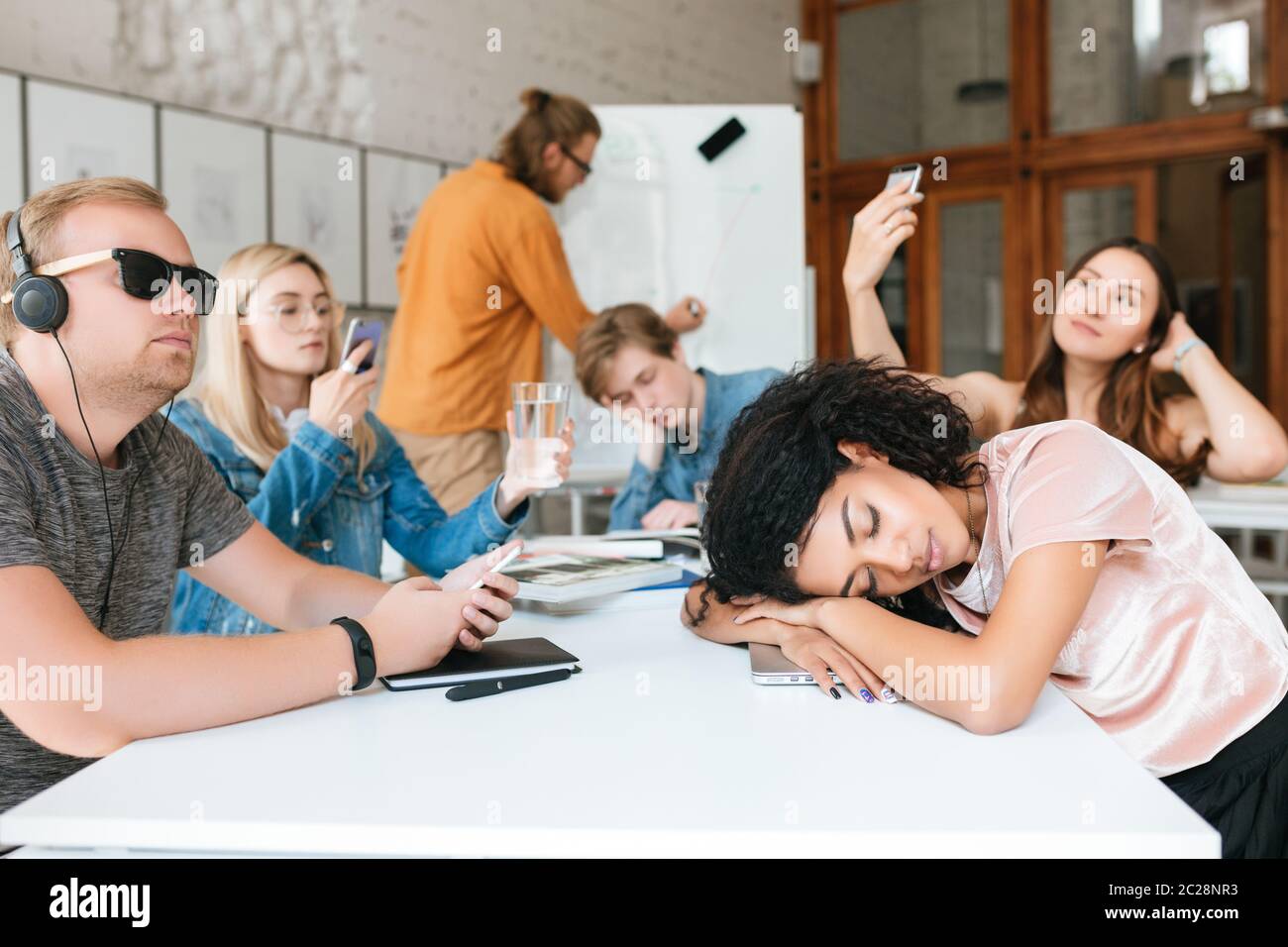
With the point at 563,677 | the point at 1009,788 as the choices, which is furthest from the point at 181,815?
the point at 1009,788

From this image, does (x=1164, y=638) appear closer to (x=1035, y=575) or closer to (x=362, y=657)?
(x=1035, y=575)

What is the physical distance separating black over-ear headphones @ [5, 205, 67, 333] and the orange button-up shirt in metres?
1.99

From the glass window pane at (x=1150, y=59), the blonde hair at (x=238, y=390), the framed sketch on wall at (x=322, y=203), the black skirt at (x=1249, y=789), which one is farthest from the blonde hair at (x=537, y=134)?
the glass window pane at (x=1150, y=59)

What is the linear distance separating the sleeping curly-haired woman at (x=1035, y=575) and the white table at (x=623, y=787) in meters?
0.12

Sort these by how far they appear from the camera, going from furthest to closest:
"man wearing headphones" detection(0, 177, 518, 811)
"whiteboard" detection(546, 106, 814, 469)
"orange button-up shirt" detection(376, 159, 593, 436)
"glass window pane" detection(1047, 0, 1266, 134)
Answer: "glass window pane" detection(1047, 0, 1266, 134) → "whiteboard" detection(546, 106, 814, 469) → "orange button-up shirt" detection(376, 159, 593, 436) → "man wearing headphones" detection(0, 177, 518, 811)

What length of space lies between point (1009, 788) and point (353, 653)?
2.01 feet

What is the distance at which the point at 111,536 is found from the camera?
1.15 metres

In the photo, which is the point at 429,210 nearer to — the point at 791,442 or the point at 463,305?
the point at 463,305

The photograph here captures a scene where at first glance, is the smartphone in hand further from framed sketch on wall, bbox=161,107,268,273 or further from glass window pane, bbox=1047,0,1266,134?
glass window pane, bbox=1047,0,1266,134

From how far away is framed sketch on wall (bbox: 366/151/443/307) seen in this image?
3.92 metres

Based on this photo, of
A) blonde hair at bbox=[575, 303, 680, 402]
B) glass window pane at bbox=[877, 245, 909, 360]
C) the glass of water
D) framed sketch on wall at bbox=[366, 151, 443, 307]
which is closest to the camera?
the glass of water

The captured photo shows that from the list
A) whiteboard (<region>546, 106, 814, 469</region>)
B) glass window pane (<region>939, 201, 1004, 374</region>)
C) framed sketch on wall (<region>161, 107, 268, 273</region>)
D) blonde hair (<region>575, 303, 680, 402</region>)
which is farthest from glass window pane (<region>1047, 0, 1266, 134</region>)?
framed sketch on wall (<region>161, 107, 268, 273</region>)

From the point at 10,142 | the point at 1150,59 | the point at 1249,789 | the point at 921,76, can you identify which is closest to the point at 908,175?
the point at 1249,789

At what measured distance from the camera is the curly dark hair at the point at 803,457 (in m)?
1.10
